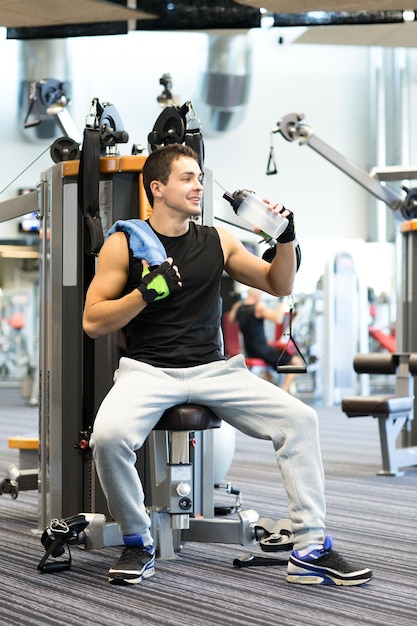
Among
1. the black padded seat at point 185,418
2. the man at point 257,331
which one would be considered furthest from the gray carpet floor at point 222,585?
the man at point 257,331

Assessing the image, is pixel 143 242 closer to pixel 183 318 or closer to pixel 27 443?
pixel 183 318

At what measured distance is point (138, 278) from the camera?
114 inches

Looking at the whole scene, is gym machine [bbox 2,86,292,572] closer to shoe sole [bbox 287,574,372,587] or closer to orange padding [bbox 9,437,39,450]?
shoe sole [bbox 287,574,372,587]

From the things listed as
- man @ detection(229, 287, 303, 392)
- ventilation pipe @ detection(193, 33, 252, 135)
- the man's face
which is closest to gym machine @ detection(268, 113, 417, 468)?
the man's face

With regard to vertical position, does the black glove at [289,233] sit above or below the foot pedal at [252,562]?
above

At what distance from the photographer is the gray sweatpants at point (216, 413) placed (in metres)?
2.68

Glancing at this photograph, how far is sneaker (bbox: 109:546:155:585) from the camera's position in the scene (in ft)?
8.91

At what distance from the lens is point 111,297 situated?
9.46 feet

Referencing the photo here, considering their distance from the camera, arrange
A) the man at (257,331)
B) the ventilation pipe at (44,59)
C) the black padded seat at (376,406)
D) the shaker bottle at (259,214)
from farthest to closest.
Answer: the ventilation pipe at (44,59)
the man at (257,331)
the black padded seat at (376,406)
the shaker bottle at (259,214)

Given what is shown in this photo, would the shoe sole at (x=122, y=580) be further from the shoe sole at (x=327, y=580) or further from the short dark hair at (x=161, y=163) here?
the short dark hair at (x=161, y=163)

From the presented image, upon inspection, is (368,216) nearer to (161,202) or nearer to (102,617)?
(161,202)

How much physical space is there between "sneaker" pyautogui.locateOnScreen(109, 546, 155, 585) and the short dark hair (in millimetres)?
1048

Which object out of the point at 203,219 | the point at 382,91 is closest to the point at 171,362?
the point at 203,219

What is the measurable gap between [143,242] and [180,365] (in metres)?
0.38
